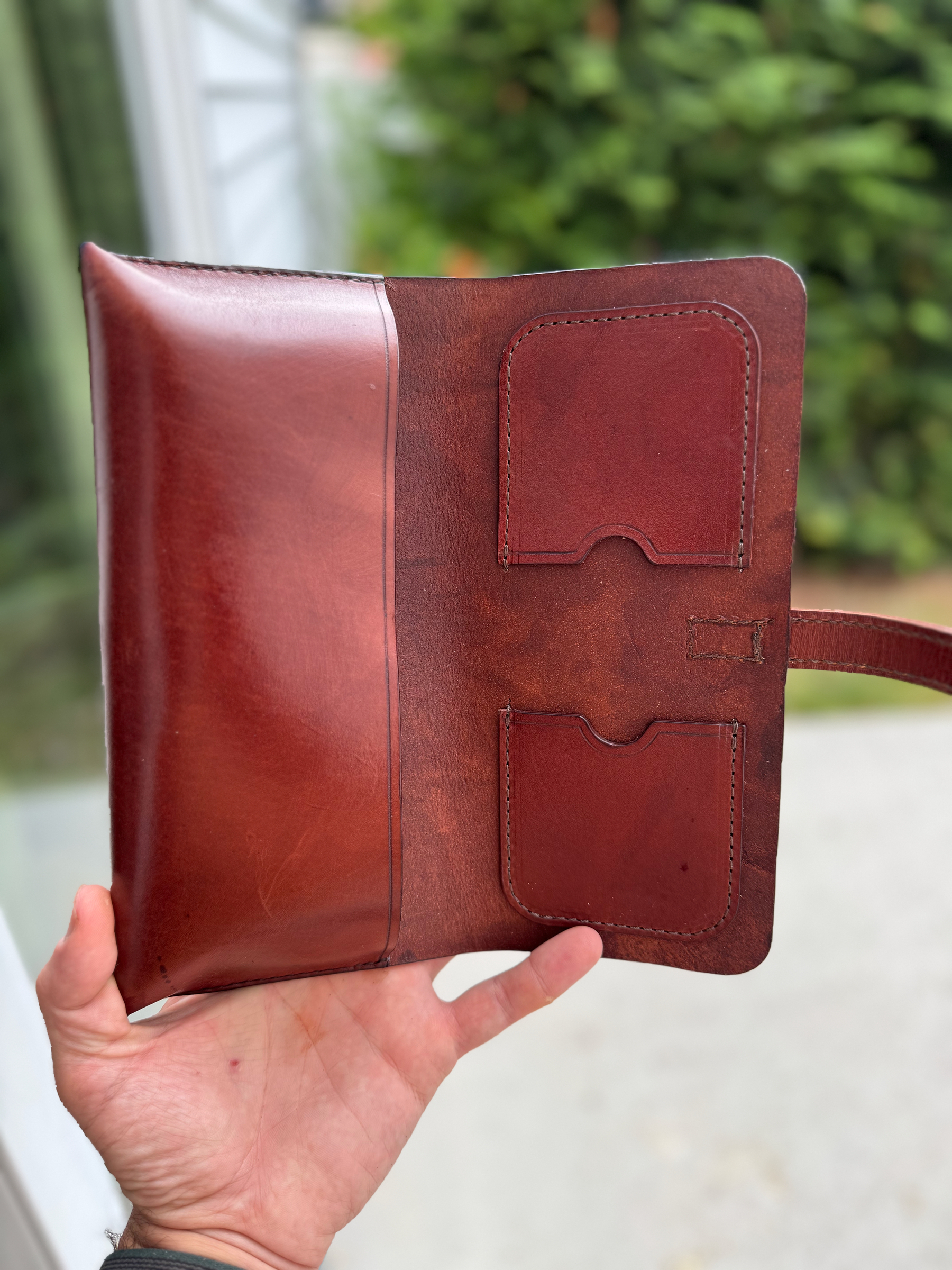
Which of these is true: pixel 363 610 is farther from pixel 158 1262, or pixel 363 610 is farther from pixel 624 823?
pixel 158 1262

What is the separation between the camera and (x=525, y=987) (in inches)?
37.9

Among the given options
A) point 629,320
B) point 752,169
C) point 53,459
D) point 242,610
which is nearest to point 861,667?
point 629,320

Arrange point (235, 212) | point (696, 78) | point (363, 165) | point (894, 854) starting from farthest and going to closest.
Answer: point (363, 165)
point (696, 78)
point (235, 212)
point (894, 854)

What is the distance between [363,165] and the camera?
4.26 m

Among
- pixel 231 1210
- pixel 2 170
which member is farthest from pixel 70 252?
pixel 231 1210

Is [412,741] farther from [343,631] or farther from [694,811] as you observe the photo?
[694,811]

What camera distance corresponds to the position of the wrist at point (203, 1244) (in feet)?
2.69

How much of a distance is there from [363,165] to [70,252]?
2.66 meters

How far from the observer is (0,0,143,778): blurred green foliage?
5.99 feet

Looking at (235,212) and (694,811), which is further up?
(235,212)

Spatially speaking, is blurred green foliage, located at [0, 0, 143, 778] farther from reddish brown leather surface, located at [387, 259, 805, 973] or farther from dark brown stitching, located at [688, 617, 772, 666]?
dark brown stitching, located at [688, 617, 772, 666]

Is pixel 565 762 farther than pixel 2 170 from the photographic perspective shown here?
No

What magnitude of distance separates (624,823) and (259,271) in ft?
2.09

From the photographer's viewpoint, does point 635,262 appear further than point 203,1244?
Yes
